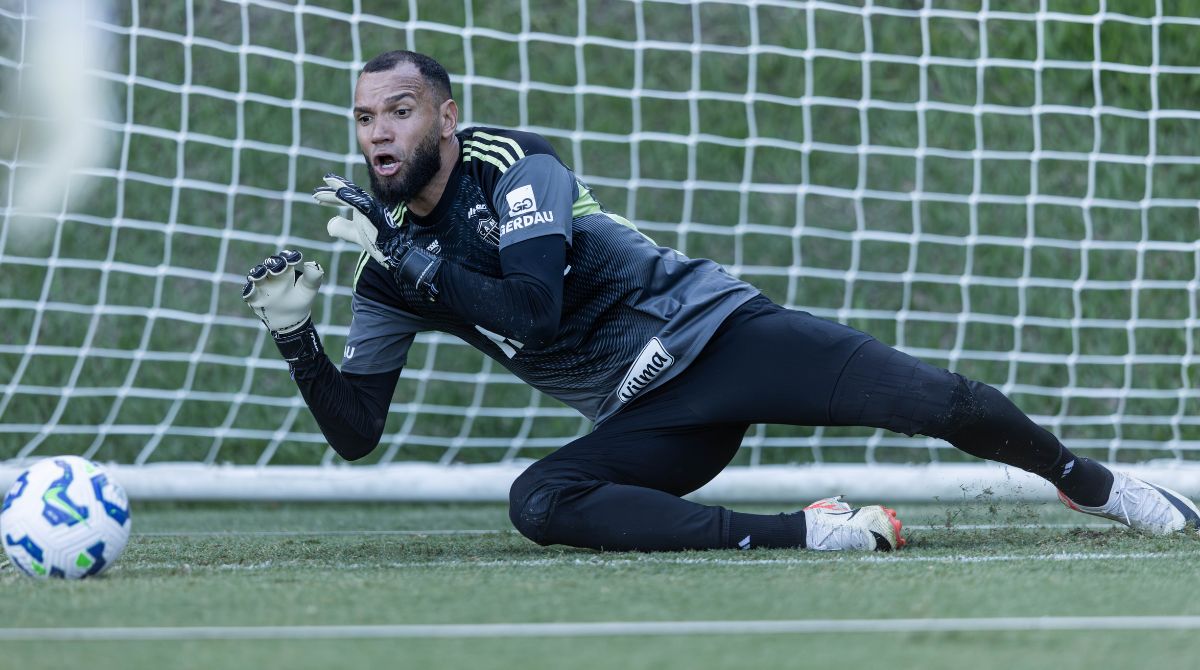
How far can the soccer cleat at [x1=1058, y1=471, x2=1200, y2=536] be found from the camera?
3.56 metres

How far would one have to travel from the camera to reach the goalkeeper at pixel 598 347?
3281 mm

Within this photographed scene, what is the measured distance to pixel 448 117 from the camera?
11.7 ft

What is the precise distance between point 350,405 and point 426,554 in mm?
429

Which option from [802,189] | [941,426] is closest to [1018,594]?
[941,426]

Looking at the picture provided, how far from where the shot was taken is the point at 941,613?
237 cm

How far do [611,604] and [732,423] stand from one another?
1.15 m

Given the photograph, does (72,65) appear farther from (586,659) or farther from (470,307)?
(586,659)

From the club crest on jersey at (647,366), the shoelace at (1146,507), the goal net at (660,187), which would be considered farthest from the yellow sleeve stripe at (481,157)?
the goal net at (660,187)

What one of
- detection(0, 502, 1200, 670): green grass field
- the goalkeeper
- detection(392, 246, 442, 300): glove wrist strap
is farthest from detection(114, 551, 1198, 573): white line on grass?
detection(392, 246, 442, 300): glove wrist strap

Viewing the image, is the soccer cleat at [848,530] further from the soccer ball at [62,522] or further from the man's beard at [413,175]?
the soccer ball at [62,522]

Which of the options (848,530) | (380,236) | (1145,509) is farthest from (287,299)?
(1145,509)

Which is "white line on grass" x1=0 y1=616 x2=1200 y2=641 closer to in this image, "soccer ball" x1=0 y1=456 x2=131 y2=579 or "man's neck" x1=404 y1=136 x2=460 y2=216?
"soccer ball" x1=0 y1=456 x2=131 y2=579

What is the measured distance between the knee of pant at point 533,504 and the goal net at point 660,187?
8.68 ft

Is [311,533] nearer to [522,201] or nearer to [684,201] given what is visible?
[522,201]
